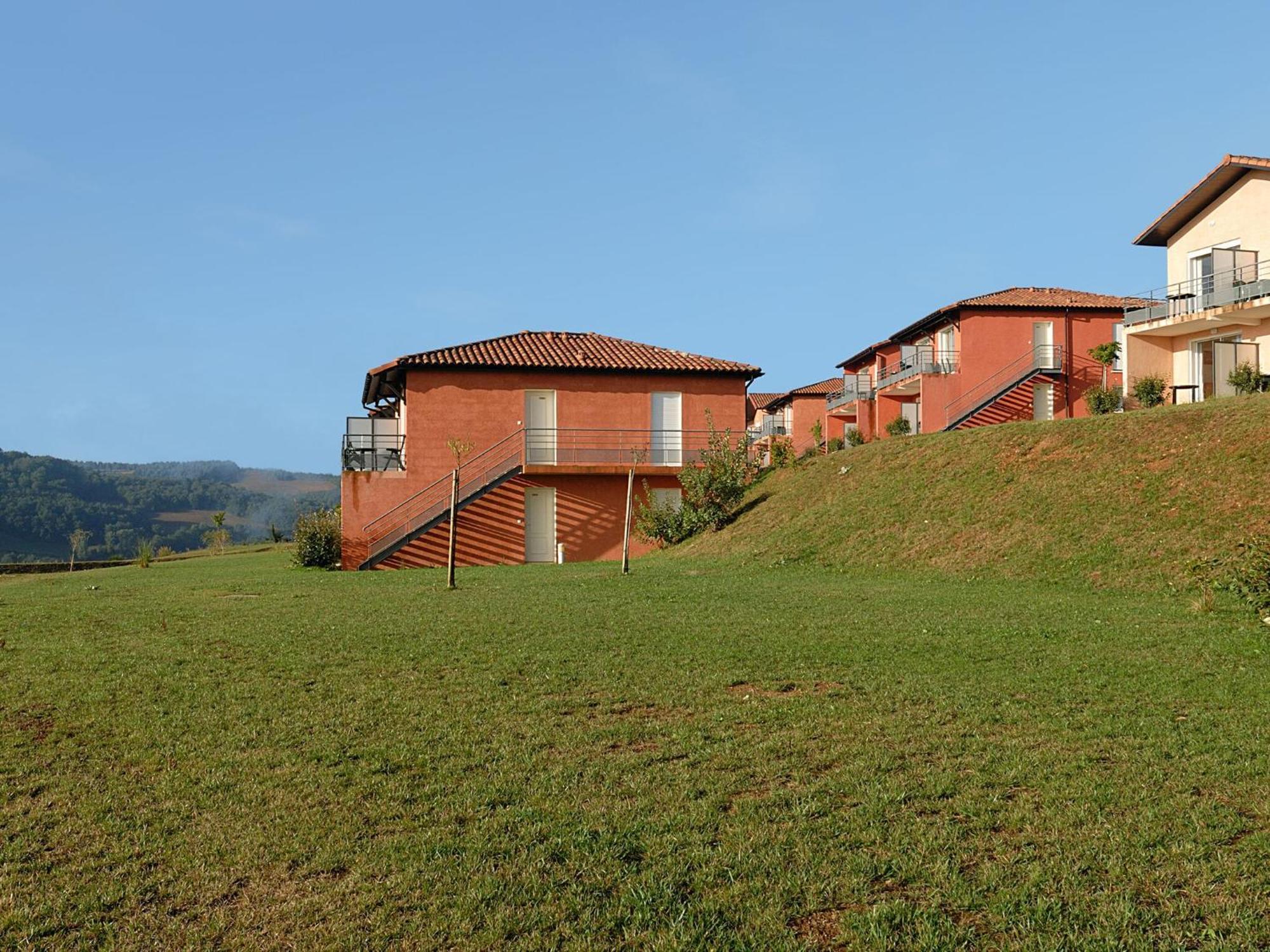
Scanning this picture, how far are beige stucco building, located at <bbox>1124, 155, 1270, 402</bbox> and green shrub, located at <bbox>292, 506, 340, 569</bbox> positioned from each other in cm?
2646

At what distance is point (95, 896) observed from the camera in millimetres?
4570

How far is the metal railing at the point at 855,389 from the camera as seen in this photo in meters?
50.2

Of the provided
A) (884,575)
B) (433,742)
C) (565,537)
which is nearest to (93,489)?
(565,537)

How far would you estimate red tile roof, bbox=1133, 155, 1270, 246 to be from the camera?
29969mm

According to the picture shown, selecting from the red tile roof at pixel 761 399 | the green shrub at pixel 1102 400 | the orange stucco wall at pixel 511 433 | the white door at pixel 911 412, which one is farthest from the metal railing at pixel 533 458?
the red tile roof at pixel 761 399

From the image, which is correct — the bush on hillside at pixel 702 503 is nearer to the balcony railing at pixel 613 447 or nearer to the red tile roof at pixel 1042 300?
the balcony railing at pixel 613 447

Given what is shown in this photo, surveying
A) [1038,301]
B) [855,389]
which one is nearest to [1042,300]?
[1038,301]

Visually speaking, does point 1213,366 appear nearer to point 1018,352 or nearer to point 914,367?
point 1018,352

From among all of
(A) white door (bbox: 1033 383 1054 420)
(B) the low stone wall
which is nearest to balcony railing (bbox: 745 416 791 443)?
(A) white door (bbox: 1033 383 1054 420)

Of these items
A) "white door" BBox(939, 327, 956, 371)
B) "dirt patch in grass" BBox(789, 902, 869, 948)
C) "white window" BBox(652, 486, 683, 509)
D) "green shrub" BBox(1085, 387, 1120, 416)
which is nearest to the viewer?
"dirt patch in grass" BBox(789, 902, 869, 948)

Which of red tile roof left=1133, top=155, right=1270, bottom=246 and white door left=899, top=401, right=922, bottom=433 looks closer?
red tile roof left=1133, top=155, right=1270, bottom=246

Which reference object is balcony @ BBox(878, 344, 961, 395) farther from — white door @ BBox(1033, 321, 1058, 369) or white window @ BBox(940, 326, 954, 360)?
white door @ BBox(1033, 321, 1058, 369)

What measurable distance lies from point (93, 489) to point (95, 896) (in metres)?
144

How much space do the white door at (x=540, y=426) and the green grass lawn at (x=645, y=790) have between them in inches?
783
